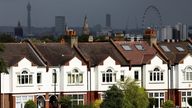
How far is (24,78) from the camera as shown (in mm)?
92312

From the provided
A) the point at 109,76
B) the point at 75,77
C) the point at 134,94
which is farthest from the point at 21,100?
the point at 134,94

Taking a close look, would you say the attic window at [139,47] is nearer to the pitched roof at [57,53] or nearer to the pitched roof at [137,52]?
the pitched roof at [137,52]

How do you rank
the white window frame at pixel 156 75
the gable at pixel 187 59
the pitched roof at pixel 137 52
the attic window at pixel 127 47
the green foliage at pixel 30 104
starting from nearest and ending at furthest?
the green foliage at pixel 30 104
the white window frame at pixel 156 75
the pitched roof at pixel 137 52
the gable at pixel 187 59
the attic window at pixel 127 47

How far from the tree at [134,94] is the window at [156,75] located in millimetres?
8177

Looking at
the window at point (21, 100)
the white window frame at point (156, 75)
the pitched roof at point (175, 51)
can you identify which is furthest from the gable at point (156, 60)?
the window at point (21, 100)

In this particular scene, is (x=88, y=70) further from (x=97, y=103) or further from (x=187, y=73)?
(x=187, y=73)

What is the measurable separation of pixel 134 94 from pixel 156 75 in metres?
10.1

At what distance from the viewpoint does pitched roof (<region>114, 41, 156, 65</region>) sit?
99312mm

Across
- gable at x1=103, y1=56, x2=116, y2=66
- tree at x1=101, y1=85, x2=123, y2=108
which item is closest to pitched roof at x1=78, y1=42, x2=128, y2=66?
gable at x1=103, y1=56, x2=116, y2=66

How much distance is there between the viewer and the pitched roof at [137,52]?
99.3 m

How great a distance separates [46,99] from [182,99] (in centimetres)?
1596

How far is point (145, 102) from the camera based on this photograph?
90125 mm

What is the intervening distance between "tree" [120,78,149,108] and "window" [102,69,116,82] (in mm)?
6191

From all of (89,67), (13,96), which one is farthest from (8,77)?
(89,67)
